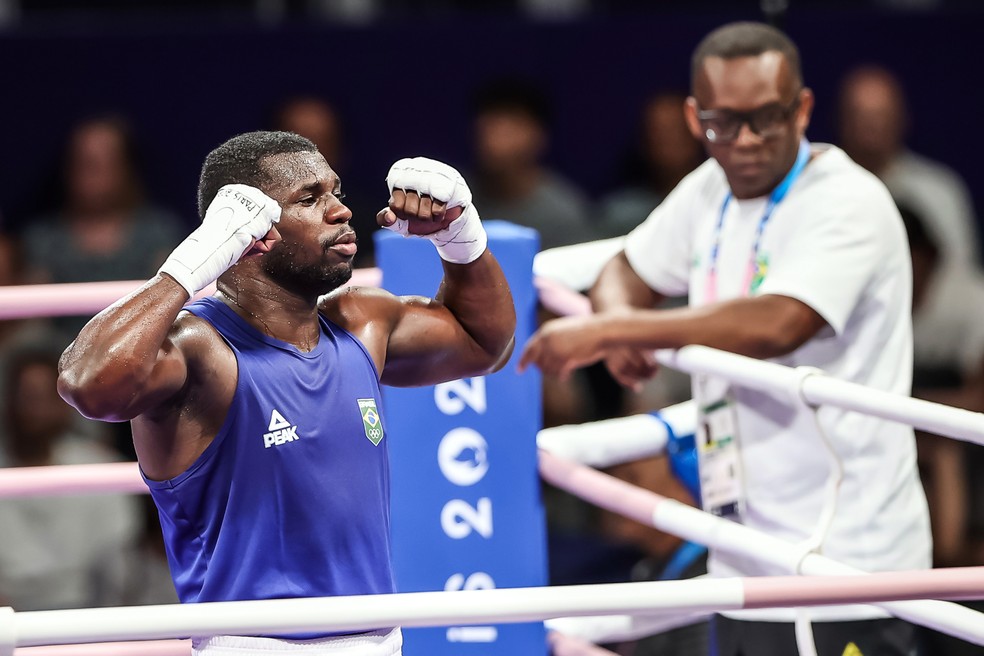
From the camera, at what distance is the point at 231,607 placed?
1.54 meters

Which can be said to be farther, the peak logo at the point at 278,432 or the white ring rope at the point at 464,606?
the peak logo at the point at 278,432

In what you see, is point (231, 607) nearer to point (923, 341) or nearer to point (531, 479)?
point (531, 479)

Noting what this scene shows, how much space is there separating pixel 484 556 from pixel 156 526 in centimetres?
168

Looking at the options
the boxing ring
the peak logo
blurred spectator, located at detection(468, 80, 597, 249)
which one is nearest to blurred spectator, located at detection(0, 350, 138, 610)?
blurred spectator, located at detection(468, 80, 597, 249)

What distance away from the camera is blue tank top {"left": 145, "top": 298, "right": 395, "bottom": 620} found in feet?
6.00

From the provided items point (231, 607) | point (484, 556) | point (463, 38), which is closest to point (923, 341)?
point (463, 38)

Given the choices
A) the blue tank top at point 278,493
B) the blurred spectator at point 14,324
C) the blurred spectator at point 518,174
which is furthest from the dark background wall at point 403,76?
the blue tank top at point 278,493

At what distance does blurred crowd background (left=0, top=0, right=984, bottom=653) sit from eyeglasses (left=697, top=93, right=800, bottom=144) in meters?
1.68

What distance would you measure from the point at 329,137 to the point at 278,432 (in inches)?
111

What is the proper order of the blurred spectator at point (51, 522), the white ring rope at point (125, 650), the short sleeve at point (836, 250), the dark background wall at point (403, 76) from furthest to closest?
the dark background wall at point (403, 76)
the blurred spectator at point (51, 522)
the short sleeve at point (836, 250)
the white ring rope at point (125, 650)

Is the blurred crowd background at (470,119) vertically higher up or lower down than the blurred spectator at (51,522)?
higher up

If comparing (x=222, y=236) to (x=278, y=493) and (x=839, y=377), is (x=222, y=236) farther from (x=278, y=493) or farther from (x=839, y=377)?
(x=839, y=377)

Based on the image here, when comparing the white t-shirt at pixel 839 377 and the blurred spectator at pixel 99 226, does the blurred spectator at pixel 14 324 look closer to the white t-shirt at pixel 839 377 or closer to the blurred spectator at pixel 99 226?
Answer: the blurred spectator at pixel 99 226

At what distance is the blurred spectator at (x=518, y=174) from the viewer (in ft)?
15.0
